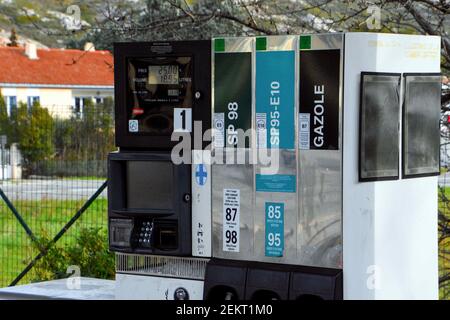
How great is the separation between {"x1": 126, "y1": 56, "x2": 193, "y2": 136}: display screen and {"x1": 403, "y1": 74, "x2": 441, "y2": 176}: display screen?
142 centimetres

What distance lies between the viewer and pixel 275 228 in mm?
6039

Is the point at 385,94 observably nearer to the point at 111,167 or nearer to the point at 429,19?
the point at 111,167

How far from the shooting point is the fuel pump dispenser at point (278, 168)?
5.79 meters

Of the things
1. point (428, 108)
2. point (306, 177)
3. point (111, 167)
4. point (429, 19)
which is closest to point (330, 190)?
point (306, 177)

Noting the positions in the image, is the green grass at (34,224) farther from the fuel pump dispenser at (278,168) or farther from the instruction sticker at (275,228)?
the instruction sticker at (275,228)

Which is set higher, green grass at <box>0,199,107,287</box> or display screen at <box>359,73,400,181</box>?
display screen at <box>359,73,400,181</box>

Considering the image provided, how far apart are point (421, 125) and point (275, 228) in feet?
3.86

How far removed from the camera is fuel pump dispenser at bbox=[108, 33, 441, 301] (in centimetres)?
579

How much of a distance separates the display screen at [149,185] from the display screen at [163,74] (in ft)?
1.78

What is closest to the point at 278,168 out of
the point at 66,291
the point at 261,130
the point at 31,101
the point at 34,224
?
Result: the point at 261,130

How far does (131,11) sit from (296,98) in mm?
4904

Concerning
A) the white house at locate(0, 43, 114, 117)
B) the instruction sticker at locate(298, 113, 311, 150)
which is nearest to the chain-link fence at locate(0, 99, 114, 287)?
the instruction sticker at locate(298, 113, 311, 150)

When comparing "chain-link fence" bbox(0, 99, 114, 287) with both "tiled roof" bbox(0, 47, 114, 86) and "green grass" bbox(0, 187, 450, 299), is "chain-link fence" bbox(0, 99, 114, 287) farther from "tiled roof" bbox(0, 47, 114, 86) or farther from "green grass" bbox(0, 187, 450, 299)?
"tiled roof" bbox(0, 47, 114, 86)
